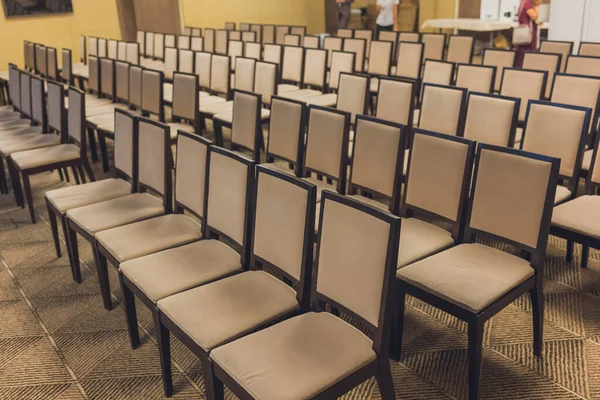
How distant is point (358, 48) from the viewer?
6.89 metres

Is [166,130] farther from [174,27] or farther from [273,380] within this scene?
[174,27]

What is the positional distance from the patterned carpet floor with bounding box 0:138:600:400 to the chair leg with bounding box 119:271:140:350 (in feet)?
0.17

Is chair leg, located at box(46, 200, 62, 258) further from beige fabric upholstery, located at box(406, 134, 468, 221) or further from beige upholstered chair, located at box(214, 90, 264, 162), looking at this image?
beige fabric upholstery, located at box(406, 134, 468, 221)

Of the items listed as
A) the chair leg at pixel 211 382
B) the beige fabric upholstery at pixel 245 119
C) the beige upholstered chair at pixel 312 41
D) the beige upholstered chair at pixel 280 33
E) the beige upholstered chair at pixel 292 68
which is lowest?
the chair leg at pixel 211 382

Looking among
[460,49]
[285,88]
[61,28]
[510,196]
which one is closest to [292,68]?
[285,88]

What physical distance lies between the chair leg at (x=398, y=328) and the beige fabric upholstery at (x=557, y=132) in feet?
4.32

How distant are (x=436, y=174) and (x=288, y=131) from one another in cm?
117

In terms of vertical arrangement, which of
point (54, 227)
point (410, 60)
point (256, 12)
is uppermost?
point (256, 12)

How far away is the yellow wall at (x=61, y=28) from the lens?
31.6 feet

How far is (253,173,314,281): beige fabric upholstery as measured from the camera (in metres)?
2.10

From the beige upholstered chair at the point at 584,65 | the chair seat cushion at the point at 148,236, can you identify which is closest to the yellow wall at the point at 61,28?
the chair seat cushion at the point at 148,236

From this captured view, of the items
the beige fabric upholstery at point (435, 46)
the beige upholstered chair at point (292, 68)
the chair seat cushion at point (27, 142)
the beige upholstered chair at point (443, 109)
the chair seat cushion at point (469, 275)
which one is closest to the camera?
the chair seat cushion at point (469, 275)

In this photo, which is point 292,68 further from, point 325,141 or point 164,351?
point 164,351

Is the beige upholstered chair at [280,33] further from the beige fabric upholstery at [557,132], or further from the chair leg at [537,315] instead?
the chair leg at [537,315]
